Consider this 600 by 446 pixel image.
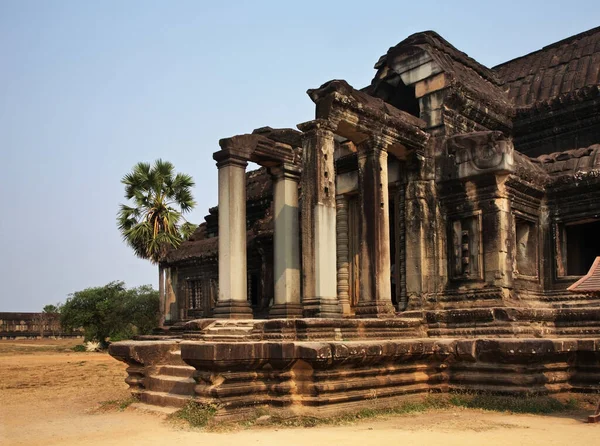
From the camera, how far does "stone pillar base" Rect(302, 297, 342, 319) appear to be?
9.52 m

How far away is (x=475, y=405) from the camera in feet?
30.1

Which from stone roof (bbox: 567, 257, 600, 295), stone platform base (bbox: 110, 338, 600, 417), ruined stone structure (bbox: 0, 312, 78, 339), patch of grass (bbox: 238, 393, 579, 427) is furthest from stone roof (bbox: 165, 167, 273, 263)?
ruined stone structure (bbox: 0, 312, 78, 339)

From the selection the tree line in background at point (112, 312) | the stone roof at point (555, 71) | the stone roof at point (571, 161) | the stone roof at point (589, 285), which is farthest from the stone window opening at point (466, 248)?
the tree line in background at point (112, 312)

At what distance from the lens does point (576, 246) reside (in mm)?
11766

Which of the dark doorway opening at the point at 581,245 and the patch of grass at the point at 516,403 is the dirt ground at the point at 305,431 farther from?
the dark doorway opening at the point at 581,245

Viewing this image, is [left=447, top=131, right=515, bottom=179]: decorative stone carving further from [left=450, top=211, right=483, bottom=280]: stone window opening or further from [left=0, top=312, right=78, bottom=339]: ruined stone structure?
[left=0, top=312, right=78, bottom=339]: ruined stone structure

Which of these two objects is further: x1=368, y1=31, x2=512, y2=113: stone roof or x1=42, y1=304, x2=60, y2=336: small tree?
x1=42, y1=304, x2=60, y2=336: small tree

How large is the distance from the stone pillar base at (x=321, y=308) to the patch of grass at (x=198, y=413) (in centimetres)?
227

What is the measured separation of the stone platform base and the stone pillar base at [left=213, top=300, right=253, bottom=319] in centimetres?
90

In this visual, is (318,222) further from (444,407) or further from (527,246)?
(527,246)

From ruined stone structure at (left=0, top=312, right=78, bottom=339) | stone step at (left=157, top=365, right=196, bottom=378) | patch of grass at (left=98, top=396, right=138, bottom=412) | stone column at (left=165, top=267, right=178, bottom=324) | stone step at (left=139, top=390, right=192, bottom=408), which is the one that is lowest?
ruined stone structure at (left=0, top=312, right=78, bottom=339)

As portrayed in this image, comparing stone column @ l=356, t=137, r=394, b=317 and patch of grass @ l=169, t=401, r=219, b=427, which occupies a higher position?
stone column @ l=356, t=137, r=394, b=317

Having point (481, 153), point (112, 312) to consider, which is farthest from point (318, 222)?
point (112, 312)

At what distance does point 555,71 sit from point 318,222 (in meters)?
7.60
